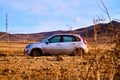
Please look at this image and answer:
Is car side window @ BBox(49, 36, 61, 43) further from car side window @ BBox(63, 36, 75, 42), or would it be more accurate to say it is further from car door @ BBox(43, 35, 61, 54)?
car side window @ BBox(63, 36, 75, 42)

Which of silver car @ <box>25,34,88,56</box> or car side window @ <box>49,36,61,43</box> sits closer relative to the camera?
silver car @ <box>25,34,88,56</box>

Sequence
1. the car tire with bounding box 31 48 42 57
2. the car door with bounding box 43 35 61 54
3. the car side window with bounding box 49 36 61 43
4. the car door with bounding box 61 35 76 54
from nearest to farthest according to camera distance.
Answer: the car door with bounding box 61 35 76 54
the car tire with bounding box 31 48 42 57
the car door with bounding box 43 35 61 54
the car side window with bounding box 49 36 61 43

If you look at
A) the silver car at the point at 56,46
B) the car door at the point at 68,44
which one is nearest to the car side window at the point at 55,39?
the silver car at the point at 56,46

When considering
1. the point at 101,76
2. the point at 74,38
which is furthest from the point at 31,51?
the point at 101,76

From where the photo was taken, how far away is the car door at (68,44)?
23172mm

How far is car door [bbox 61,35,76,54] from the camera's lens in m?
23.2

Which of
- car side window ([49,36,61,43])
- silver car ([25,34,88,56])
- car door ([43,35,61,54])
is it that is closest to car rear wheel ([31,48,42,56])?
silver car ([25,34,88,56])

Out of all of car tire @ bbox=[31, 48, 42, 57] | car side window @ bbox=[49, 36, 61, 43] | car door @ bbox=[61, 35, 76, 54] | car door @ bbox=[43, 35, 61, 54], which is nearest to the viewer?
car door @ bbox=[61, 35, 76, 54]

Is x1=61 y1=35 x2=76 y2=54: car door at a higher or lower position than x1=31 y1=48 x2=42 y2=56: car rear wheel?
higher

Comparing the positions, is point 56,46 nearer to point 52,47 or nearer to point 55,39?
point 52,47

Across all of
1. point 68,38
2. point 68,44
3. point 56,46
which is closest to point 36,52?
point 56,46

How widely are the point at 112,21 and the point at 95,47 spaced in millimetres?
570

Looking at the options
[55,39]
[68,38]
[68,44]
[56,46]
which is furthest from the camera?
[55,39]

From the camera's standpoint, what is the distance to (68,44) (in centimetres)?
2331
